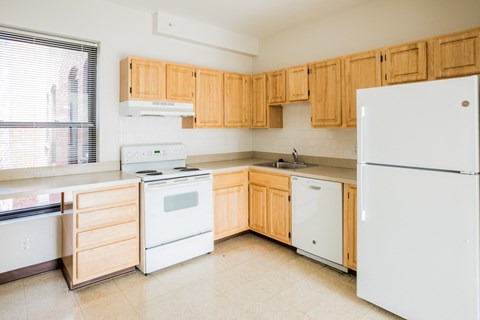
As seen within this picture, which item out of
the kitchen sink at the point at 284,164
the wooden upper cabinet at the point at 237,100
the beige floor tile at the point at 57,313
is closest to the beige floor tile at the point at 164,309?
the beige floor tile at the point at 57,313

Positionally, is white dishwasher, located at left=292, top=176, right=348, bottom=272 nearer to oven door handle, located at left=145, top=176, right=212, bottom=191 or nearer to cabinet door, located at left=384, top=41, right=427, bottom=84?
oven door handle, located at left=145, top=176, right=212, bottom=191

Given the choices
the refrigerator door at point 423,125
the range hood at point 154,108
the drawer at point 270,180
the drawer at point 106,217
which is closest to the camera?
the refrigerator door at point 423,125

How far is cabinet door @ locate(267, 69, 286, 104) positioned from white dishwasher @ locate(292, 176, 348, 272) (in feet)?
3.87

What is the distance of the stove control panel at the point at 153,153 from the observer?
11.0 ft

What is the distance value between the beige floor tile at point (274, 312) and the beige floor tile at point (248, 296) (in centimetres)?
6

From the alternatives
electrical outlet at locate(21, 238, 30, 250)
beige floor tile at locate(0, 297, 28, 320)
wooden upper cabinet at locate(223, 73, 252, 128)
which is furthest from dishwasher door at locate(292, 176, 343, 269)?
electrical outlet at locate(21, 238, 30, 250)

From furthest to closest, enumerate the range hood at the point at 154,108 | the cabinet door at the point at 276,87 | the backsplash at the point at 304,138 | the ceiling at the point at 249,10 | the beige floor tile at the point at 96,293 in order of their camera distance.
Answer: the cabinet door at the point at 276,87 < the backsplash at the point at 304,138 < the ceiling at the point at 249,10 < the range hood at the point at 154,108 < the beige floor tile at the point at 96,293

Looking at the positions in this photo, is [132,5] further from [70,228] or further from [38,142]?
[70,228]

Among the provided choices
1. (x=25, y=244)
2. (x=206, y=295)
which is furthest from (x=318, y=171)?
(x=25, y=244)

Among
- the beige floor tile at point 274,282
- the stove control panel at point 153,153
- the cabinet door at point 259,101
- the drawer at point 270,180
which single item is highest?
the cabinet door at point 259,101

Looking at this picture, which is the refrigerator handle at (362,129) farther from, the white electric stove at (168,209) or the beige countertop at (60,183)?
the beige countertop at (60,183)

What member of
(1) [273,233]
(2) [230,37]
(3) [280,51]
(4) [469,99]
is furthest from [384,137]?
(2) [230,37]

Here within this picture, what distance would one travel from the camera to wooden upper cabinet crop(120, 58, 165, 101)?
317 cm

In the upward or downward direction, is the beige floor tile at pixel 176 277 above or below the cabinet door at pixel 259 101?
below
